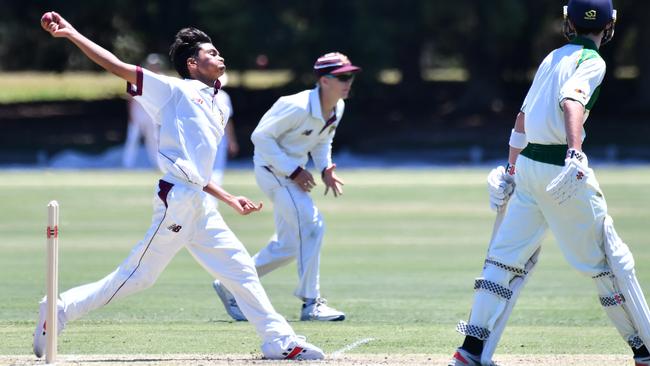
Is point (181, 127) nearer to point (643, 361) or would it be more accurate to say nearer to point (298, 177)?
point (298, 177)

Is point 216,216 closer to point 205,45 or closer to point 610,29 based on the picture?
point 205,45

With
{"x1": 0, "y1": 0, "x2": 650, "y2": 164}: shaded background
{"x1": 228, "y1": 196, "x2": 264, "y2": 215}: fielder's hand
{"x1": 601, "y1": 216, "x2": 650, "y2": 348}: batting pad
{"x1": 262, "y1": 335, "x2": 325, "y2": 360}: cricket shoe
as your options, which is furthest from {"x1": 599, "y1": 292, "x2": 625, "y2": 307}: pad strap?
{"x1": 0, "y1": 0, "x2": 650, "y2": 164}: shaded background

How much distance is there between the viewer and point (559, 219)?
22.0 ft

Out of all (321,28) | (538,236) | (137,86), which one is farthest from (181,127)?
(321,28)

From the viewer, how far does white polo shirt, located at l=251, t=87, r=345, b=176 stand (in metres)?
9.73

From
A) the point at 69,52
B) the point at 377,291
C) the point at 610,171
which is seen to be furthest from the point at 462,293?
the point at 69,52

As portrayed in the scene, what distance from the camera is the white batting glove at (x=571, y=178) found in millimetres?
6305

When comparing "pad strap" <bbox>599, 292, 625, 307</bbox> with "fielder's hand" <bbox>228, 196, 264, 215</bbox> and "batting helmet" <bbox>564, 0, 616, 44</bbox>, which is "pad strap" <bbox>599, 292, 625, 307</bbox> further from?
"fielder's hand" <bbox>228, 196, 264, 215</bbox>

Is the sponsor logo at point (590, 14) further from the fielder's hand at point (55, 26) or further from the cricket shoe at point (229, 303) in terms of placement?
the cricket shoe at point (229, 303)

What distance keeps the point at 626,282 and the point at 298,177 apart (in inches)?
139

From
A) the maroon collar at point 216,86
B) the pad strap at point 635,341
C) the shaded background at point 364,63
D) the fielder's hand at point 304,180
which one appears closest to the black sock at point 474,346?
the pad strap at point 635,341

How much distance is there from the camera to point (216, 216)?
739 cm

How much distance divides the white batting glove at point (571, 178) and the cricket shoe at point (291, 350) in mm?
1726

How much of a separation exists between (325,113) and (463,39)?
3533 cm
